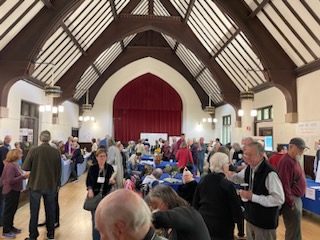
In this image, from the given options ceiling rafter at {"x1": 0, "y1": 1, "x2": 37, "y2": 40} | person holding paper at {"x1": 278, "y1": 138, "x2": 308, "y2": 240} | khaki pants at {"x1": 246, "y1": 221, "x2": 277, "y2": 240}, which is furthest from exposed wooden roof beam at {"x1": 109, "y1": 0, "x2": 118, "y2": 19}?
khaki pants at {"x1": 246, "y1": 221, "x2": 277, "y2": 240}

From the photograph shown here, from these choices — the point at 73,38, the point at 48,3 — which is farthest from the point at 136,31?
the point at 48,3

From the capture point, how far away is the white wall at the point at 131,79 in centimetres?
1727

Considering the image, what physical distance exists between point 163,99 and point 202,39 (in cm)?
666

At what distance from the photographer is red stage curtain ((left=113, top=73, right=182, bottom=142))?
17.8m

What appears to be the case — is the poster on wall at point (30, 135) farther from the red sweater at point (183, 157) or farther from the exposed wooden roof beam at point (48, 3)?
the red sweater at point (183, 157)

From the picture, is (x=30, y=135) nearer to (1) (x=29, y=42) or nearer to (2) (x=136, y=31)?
(1) (x=29, y=42)

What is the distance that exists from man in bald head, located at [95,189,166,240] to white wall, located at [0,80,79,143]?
8.30 metres

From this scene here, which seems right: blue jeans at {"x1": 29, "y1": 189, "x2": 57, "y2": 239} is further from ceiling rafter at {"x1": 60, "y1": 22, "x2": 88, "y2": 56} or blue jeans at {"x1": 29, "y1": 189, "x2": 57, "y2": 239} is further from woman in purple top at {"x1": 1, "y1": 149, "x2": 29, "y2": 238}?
ceiling rafter at {"x1": 60, "y1": 22, "x2": 88, "y2": 56}

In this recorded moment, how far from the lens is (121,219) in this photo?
3.67ft

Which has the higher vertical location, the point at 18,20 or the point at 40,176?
the point at 18,20

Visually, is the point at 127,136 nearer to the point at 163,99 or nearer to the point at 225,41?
the point at 163,99

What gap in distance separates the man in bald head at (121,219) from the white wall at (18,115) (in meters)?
8.30

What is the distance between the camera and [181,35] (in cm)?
1165

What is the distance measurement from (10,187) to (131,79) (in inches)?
527
